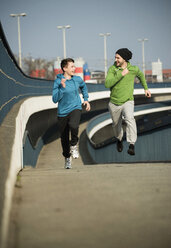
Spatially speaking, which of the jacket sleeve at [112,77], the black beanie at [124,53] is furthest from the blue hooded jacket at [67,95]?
the black beanie at [124,53]

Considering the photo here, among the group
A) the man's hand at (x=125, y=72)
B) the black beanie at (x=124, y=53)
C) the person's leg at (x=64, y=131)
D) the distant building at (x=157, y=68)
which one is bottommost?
the distant building at (x=157, y=68)

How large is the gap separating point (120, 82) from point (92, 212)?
5.60 meters

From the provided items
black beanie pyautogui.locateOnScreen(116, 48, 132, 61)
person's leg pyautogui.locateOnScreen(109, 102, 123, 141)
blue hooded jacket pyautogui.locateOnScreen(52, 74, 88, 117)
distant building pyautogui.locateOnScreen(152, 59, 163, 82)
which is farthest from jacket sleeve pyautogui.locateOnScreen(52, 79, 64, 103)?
distant building pyautogui.locateOnScreen(152, 59, 163, 82)

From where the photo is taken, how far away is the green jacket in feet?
31.7

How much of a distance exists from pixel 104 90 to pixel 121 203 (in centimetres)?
4740

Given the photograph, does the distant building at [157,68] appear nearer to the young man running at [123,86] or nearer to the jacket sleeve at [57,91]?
the young man running at [123,86]

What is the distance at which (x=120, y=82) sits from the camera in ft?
32.4

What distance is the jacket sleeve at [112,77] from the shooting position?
9547 mm

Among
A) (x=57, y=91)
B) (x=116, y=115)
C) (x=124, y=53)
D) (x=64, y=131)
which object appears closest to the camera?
(x=57, y=91)

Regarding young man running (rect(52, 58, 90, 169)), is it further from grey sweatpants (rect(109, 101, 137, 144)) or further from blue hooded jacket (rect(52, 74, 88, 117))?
grey sweatpants (rect(109, 101, 137, 144))

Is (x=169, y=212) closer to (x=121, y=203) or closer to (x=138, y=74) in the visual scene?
(x=121, y=203)

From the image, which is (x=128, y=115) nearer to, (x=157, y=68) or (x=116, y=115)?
(x=116, y=115)

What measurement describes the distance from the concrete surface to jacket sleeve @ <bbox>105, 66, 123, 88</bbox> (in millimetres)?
3374

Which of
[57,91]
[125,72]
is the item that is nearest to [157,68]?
[125,72]
